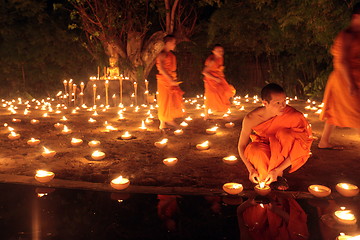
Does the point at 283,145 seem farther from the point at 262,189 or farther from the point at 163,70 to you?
the point at 163,70

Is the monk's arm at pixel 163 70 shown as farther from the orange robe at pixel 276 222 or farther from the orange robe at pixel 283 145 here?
the orange robe at pixel 276 222

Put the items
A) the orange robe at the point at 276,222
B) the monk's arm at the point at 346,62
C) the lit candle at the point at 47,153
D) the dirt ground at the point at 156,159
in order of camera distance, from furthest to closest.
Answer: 1. the lit candle at the point at 47,153
2. the monk's arm at the point at 346,62
3. the dirt ground at the point at 156,159
4. the orange robe at the point at 276,222

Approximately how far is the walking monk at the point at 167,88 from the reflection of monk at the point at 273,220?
11.1 ft

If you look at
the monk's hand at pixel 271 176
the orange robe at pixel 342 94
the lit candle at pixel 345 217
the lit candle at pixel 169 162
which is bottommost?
the lit candle at pixel 345 217

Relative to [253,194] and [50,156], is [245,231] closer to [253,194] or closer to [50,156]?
[253,194]

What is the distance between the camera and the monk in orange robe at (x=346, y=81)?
3.98 metres

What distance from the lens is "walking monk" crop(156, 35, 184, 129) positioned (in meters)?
5.91

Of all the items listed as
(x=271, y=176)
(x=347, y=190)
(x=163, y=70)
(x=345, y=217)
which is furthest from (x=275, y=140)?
(x=163, y=70)

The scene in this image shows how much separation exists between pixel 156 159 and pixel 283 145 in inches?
73.8

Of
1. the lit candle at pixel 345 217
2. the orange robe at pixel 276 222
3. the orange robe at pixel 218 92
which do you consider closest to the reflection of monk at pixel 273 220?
the orange robe at pixel 276 222

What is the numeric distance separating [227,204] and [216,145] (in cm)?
228

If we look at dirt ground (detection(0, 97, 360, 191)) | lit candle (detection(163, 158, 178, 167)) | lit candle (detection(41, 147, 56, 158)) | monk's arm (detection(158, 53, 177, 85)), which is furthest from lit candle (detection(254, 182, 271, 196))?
monk's arm (detection(158, 53, 177, 85))

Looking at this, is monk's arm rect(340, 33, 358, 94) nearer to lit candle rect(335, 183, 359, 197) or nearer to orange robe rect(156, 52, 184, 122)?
lit candle rect(335, 183, 359, 197)

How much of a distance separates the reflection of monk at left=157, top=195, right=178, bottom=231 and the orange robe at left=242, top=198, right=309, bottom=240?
0.59m
